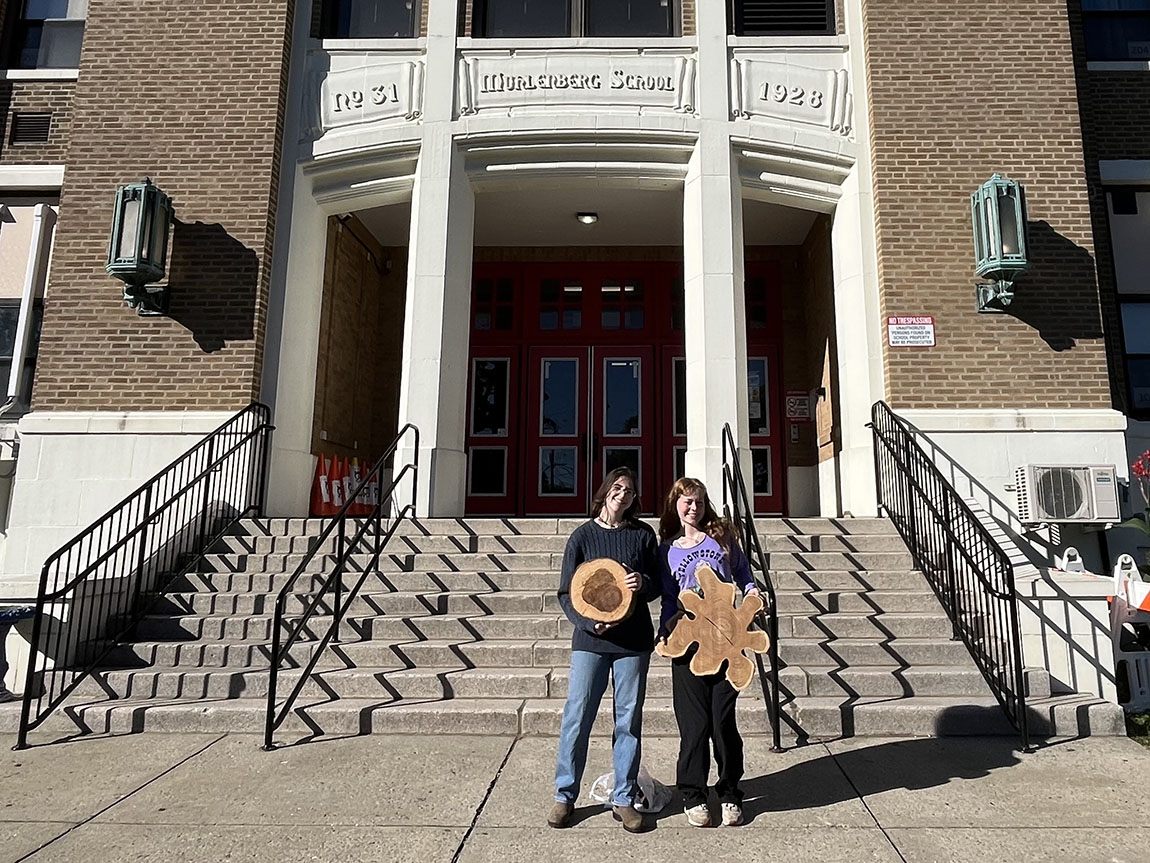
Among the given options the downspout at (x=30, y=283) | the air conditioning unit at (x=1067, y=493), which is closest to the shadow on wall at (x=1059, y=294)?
the air conditioning unit at (x=1067, y=493)

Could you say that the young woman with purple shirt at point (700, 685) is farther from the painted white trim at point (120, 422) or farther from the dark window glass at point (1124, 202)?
the dark window glass at point (1124, 202)

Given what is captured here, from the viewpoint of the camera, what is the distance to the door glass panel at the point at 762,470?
1051cm

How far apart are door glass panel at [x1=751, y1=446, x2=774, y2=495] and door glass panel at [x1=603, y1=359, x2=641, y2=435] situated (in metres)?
1.72

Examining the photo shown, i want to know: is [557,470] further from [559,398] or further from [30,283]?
[30,283]

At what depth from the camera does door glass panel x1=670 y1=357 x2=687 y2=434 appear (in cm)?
1079

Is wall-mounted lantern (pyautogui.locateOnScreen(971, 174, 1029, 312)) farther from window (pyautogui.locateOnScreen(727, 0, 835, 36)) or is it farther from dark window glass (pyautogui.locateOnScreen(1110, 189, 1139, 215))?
window (pyautogui.locateOnScreen(727, 0, 835, 36))

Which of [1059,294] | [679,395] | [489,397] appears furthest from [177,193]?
[1059,294]

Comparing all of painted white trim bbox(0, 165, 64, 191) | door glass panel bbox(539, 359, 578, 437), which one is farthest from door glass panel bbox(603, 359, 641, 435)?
painted white trim bbox(0, 165, 64, 191)

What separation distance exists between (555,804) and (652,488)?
7413 mm

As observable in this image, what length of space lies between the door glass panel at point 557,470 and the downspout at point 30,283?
6.50m

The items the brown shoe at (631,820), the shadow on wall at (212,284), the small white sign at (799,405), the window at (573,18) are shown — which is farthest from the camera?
the small white sign at (799,405)

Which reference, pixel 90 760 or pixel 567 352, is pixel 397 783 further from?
pixel 567 352

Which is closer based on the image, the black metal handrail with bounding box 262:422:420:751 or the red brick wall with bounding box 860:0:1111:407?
the black metal handrail with bounding box 262:422:420:751

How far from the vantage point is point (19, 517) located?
7668mm
